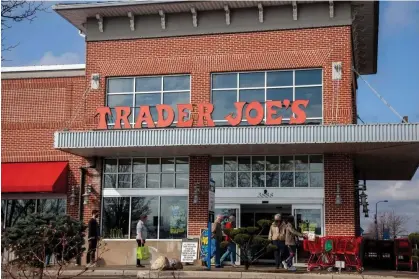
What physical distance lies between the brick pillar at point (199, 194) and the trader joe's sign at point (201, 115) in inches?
58.2

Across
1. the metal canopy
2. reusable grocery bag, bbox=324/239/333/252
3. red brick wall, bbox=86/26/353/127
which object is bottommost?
reusable grocery bag, bbox=324/239/333/252

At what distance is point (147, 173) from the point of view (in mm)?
22609

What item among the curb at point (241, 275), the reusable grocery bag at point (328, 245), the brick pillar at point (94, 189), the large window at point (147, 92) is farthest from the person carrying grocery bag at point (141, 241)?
the reusable grocery bag at point (328, 245)

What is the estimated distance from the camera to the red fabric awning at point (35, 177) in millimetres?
22000

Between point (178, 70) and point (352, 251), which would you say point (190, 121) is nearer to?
point (178, 70)

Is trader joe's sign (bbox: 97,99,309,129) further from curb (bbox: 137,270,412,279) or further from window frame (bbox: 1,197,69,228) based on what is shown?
curb (bbox: 137,270,412,279)

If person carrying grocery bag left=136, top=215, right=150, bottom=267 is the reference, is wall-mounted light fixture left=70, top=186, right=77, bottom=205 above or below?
Answer: above

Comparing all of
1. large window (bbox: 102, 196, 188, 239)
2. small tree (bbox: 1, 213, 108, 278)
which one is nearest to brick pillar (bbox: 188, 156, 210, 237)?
large window (bbox: 102, 196, 188, 239)

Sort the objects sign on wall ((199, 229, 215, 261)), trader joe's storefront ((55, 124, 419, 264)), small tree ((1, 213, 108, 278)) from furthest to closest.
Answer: sign on wall ((199, 229, 215, 261)), trader joe's storefront ((55, 124, 419, 264)), small tree ((1, 213, 108, 278))

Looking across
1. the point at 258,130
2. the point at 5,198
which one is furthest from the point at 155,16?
the point at 5,198

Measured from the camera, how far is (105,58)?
77.3 ft

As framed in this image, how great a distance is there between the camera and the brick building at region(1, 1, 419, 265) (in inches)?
816

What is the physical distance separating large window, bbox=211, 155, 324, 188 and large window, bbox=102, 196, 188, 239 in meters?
1.78

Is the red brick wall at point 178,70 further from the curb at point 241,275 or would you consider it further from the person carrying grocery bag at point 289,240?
the curb at point 241,275
